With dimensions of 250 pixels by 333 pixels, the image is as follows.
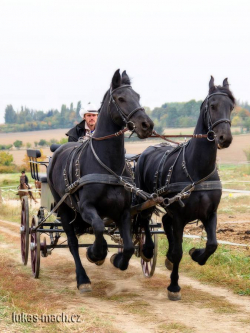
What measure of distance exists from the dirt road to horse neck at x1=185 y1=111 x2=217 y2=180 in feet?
5.43

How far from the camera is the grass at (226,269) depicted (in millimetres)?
7703

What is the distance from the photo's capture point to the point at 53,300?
22.6 feet

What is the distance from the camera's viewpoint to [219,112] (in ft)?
21.2

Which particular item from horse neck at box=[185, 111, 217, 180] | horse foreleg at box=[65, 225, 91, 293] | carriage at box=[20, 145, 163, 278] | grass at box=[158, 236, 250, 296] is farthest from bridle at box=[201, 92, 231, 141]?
horse foreleg at box=[65, 225, 91, 293]

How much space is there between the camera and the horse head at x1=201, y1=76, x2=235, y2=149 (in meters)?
6.26

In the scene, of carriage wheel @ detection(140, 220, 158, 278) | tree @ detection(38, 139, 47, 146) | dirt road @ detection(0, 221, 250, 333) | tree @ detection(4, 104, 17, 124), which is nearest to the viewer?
dirt road @ detection(0, 221, 250, 333)

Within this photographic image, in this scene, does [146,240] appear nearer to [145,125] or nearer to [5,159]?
[145,125]

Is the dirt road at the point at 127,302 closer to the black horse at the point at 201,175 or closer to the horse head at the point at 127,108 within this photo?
the black horse at the point at 201,175

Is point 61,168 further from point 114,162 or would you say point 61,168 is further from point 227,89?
point 227,89

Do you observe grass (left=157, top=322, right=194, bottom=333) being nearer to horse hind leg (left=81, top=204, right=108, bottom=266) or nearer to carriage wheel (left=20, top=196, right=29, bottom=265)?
horse hind leg (left=81, top=204, right=108, bottom=266)

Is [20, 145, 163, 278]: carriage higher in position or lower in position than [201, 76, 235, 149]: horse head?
lower

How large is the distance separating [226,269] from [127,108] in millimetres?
3535

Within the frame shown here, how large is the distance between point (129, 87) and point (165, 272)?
3796 millimetres

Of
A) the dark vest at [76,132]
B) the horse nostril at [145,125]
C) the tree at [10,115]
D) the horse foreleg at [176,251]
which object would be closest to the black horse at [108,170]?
the horse nostril at [145,125]
